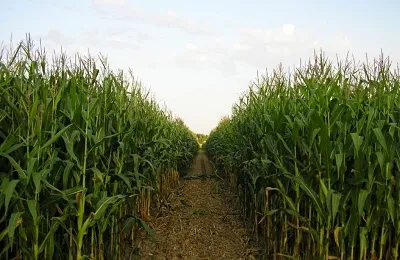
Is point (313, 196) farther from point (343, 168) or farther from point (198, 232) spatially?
point (198, 232)

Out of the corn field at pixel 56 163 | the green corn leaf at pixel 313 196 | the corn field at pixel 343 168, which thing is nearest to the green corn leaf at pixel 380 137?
the corn field at pixel 343 168

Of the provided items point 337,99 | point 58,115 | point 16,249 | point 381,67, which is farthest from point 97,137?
point 381,67

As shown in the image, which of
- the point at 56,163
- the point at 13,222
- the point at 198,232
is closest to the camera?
the point at 13,222

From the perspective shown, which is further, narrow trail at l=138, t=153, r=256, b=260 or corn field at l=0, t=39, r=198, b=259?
narrow trail at l=138, t=153, r=256, b=260

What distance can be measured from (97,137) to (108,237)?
1344 millimetres

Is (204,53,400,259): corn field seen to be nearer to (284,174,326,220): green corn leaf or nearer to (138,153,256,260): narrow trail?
(284,174,326,220): green corn leaf

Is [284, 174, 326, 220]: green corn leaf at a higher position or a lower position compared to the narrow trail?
higher

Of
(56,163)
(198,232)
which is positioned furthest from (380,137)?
(198,232)

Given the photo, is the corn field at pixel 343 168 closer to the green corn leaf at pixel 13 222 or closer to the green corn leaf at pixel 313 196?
the green corn leaf at pixel 313 196

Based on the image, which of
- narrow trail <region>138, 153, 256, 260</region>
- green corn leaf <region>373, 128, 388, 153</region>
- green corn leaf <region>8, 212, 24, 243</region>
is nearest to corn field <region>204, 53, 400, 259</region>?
green corn leaf <region>373, 128, 388, 153</region>

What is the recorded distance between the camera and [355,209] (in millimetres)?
4090

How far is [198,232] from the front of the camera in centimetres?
701

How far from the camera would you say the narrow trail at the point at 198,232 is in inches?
237

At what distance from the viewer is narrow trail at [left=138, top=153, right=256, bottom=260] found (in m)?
6.02
